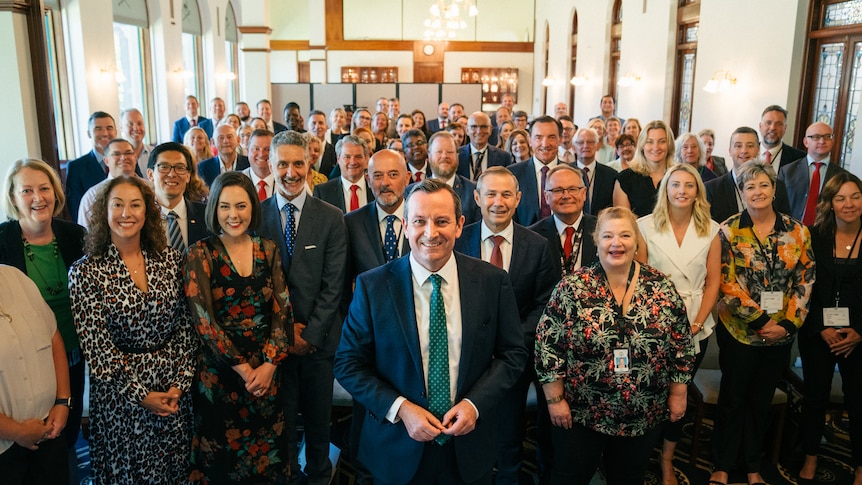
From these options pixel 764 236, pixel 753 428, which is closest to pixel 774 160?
pixel 764 236

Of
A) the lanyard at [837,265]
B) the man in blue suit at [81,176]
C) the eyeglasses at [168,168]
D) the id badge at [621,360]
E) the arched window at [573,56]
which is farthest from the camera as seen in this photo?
the arched window at [573,56]

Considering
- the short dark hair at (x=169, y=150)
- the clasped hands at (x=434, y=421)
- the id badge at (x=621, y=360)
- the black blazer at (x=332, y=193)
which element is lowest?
the clasped hands at (x=434, y=421)

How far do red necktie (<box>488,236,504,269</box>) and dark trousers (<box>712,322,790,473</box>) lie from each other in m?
1.32

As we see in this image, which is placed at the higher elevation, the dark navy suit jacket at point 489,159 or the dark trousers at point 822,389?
the dark navy suit jacket at point 489,159

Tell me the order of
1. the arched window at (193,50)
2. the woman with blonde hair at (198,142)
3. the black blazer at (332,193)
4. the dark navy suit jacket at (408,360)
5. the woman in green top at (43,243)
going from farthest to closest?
the arched window at (193,50), the woman with blonde hair at (198,142), the black blazer at (332,193), the woman in green top at (43,243), the dark navy suit jacket at (408,360)

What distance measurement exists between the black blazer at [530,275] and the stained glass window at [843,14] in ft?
19.5

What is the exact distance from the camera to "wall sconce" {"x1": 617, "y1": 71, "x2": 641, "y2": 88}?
1368cm

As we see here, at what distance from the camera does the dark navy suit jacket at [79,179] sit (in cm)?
514

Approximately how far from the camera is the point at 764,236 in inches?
139

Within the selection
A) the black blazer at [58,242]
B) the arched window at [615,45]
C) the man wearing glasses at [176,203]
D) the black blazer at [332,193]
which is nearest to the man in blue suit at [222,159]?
the black blazer at [332,193]

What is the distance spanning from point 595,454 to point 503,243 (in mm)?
1121

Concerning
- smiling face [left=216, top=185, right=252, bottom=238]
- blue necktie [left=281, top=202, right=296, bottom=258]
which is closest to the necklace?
smiling face [left=216, top=185, right=252, bottom=238]

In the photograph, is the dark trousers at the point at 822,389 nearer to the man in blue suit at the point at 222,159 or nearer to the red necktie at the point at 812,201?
the red necktie at the point at 812,201

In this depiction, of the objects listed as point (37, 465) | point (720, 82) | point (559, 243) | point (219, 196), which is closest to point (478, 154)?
point (559, 243)
